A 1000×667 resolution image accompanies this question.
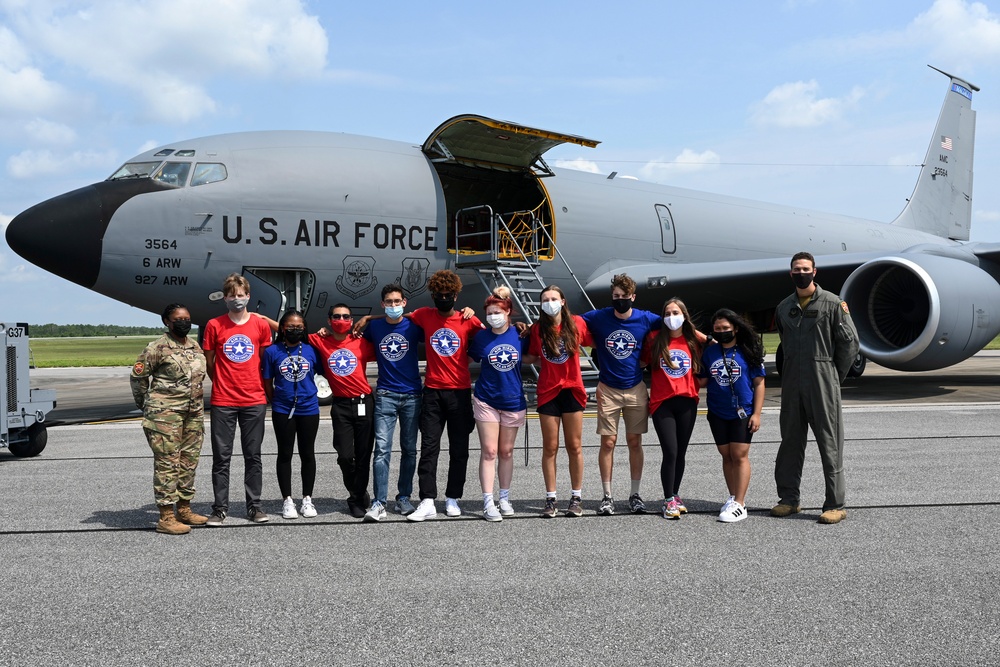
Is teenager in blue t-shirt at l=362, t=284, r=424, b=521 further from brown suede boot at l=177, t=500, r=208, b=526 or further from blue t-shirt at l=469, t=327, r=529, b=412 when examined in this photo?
brown suede boot at l=177, t=500, r=208, b=526

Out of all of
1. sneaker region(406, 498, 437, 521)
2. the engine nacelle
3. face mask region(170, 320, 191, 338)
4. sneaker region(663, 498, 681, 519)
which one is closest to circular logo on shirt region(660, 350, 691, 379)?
sneaker region(663, 498, 681, 519)

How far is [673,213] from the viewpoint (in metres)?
16.7

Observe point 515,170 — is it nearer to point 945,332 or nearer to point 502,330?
point 945,332

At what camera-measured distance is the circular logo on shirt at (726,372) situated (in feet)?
19.0

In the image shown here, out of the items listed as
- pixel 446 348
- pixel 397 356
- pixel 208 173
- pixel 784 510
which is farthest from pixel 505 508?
pixel 208 173

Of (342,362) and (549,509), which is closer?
(549,509)

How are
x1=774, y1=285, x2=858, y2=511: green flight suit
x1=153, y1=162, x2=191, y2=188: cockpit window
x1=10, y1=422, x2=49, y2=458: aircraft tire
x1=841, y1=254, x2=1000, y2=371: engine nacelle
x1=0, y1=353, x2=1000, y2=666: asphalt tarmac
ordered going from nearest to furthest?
x1=0, y1=353, x2=1000, y2=666: asphalt tarmac → x1=774, y1=285, x2=858, y2=511: green flight suit → x1=10, y1=422, x2=49, y2=458: aircraft tire → x1=153, y1=162, x2=191, y2=188: cockpit window → x1=841, y1=254, x2=1000, y2=371: engine nacelle

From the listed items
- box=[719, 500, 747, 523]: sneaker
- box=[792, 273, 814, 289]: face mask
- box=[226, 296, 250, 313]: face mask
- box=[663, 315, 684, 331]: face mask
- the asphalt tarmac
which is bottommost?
the asphalt tarmac

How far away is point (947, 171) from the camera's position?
83.7ft

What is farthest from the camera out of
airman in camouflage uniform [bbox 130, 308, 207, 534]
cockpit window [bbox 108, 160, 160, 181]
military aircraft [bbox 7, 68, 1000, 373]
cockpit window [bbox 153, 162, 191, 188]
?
cockpit window [bbox 108, 160, 160, 181]

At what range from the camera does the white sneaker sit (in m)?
5.73

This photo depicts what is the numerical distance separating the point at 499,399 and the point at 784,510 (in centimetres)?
202

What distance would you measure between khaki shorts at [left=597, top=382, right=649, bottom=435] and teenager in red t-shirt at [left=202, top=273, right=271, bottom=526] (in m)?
2.31

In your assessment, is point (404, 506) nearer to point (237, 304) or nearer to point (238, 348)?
point (238, 348)
